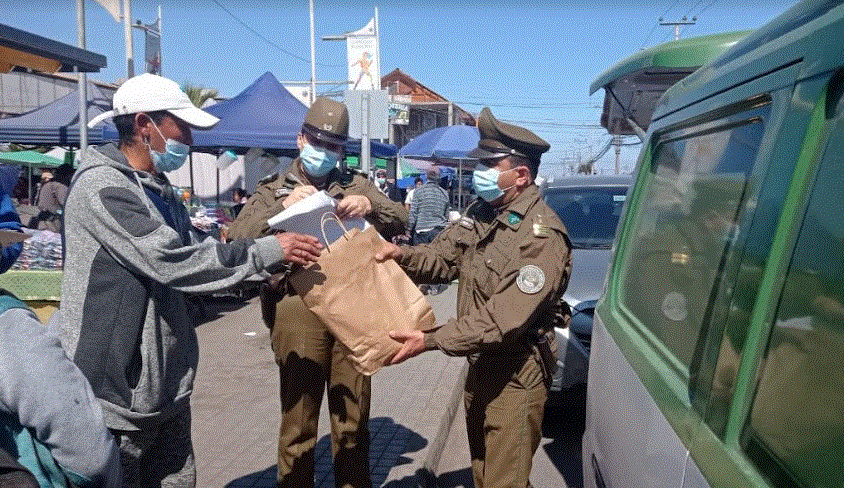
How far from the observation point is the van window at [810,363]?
1153mm

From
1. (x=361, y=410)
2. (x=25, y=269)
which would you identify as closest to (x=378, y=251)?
(x=361, y=410)

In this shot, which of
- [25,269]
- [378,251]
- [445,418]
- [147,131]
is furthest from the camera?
[25,269]

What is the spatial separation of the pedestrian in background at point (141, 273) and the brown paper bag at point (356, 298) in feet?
0.34

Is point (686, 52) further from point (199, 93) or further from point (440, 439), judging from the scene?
point (199, 93)

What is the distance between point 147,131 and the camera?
2.78 m

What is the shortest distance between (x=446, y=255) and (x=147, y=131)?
1.52 m

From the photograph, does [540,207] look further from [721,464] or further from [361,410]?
[721,464]

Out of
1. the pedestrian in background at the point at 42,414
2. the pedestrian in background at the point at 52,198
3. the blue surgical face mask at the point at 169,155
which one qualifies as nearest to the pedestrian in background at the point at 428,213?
the pedestrian in background at the point at 52,198

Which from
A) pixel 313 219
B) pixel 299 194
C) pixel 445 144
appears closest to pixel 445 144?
pixel 445 144

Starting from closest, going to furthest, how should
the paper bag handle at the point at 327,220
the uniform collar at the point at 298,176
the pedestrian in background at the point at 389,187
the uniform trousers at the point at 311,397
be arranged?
the paper bag handle at the point at 327,220
the uniform trousers at the point at 311,397
the uniform collar at the point at 298,176
the pedestrian in background at the point at 389,187

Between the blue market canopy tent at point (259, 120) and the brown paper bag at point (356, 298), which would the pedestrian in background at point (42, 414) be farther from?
the blue market canopy tent at point (259, 120)

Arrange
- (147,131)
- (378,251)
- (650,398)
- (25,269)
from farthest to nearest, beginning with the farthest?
1. (25,269)
2. (378,251)
3. (147,131)
4. (650,398)

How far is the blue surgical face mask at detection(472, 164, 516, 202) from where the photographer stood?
10.7 feet

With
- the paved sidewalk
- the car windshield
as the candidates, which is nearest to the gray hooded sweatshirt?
the paved sidewalk
